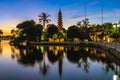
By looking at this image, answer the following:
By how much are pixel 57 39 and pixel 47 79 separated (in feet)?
311

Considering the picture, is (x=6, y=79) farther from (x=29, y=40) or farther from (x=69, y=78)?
(x=29, y=40)

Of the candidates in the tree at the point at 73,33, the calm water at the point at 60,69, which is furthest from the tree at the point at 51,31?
the calm water at the point at 60,69

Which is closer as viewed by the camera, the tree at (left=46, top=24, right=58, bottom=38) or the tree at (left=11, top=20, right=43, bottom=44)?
the tree at (left=11, top=20, right=43, bottom=44)

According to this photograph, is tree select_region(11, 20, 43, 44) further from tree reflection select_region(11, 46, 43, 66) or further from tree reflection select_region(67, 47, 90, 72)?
tree reflection select_region(67, 47, 90, 72)

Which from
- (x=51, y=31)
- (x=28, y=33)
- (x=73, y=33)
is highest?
(x=51, y=31)

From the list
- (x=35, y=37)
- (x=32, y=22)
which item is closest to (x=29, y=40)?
(x=35, y=37)

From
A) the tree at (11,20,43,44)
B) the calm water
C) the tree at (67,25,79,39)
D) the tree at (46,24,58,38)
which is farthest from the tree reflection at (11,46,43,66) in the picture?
the tree at (46,24,58,38)

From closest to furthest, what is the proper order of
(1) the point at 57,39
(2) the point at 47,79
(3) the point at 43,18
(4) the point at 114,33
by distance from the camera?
(2) the point at 47,79 → (4) the point at 114,33 → (1) the point at 57,39 → (3) the point at 43,18

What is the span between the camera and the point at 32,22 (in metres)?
130

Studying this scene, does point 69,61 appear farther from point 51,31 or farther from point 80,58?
point 51,31

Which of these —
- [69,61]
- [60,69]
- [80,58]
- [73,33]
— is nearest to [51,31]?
[73,33]

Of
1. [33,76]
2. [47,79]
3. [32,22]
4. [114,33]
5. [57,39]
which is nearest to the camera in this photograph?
[47,79]

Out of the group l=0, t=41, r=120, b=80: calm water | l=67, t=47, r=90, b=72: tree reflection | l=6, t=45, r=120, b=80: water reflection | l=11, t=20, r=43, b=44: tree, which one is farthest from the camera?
l=11, t=20, r=43, b=44: tree

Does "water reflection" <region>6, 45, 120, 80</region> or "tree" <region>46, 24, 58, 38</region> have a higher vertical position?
"tree" <region>46, 24, 58, 38</region>
